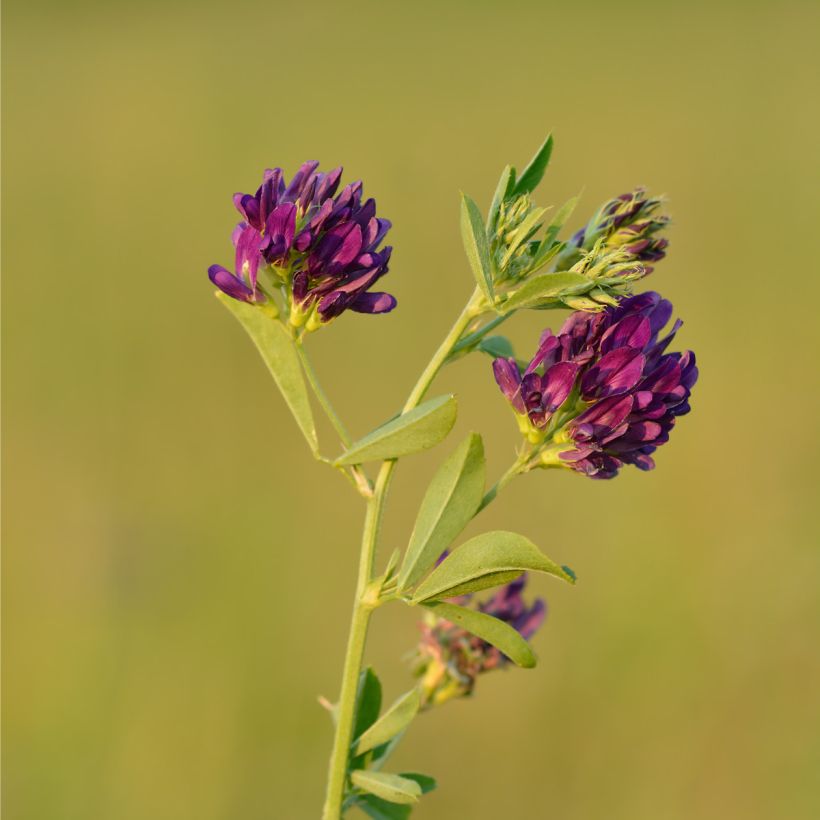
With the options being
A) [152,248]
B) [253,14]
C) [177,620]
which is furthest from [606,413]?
Result: [253,14]

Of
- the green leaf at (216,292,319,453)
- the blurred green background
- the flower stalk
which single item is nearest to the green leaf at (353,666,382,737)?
the flower stalk

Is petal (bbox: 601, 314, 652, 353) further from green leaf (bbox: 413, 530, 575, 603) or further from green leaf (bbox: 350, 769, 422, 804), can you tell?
green leaf (bbox: 350, 769, 422, 804)

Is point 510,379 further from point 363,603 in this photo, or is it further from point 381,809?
point 381,809

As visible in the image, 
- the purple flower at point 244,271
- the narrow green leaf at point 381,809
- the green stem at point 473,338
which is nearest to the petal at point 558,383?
the green stem at point 473,338

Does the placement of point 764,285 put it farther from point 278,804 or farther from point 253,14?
point 253,14

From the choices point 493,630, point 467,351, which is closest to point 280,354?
point 467,351

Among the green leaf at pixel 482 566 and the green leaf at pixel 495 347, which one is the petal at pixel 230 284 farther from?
the green leaf at pixel 482 566

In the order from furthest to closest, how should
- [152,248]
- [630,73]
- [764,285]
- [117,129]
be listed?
[630,73], [117,129], [152,248], [764,285]

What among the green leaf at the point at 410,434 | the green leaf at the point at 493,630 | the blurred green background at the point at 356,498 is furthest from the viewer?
the blurred green background at the point at 356,498
